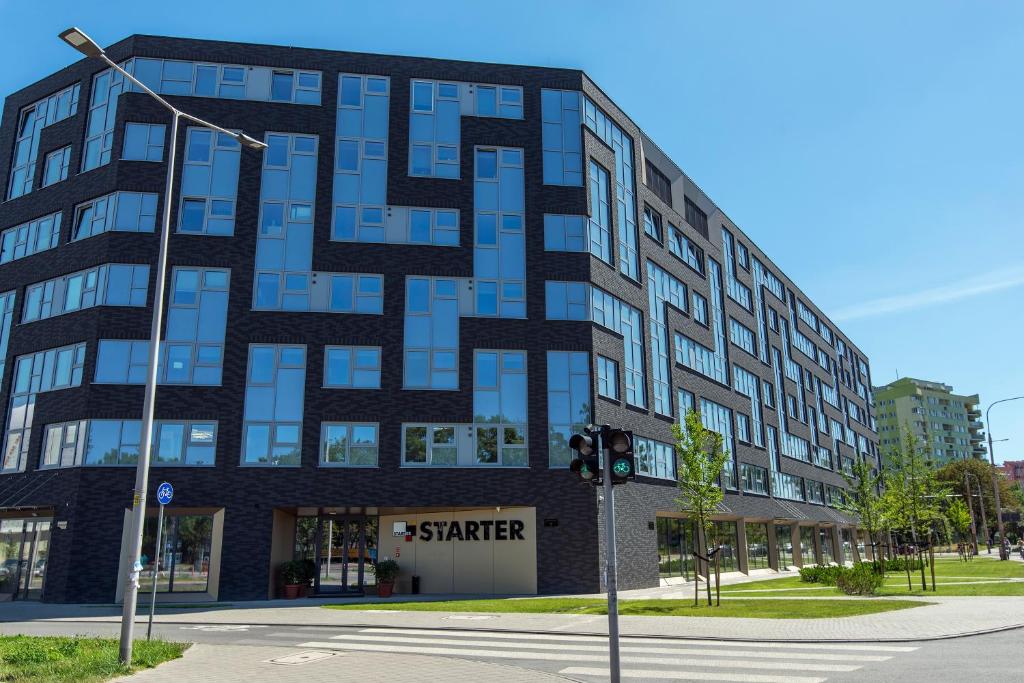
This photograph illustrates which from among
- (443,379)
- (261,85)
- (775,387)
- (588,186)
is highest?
(261,85)

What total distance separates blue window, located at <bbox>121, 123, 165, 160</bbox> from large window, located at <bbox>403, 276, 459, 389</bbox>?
11579 millimetres

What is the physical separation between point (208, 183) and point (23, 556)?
16066mm

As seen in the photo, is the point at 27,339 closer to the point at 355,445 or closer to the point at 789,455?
the point at 355,445

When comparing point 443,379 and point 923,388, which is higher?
point 923,388

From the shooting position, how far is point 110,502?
92.3 ft

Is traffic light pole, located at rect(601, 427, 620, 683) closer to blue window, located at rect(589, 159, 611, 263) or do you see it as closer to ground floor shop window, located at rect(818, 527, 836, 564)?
blue window, located at rect(589, 159, 611, 263)

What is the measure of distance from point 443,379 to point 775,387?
34689mm

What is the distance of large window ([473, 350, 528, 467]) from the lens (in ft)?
100

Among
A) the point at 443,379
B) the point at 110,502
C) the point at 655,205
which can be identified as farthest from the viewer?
the point at 655,205

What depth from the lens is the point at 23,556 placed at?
98.0 feet

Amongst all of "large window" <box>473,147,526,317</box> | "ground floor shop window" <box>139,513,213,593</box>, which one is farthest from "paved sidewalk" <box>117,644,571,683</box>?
"large window" <box>473,147,526,317</box>

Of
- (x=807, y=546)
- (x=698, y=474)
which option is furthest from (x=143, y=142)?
(x=807, y=546)

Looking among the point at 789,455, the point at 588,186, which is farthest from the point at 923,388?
the point at 588,186

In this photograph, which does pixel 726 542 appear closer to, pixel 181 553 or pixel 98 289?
pixel 181 553
